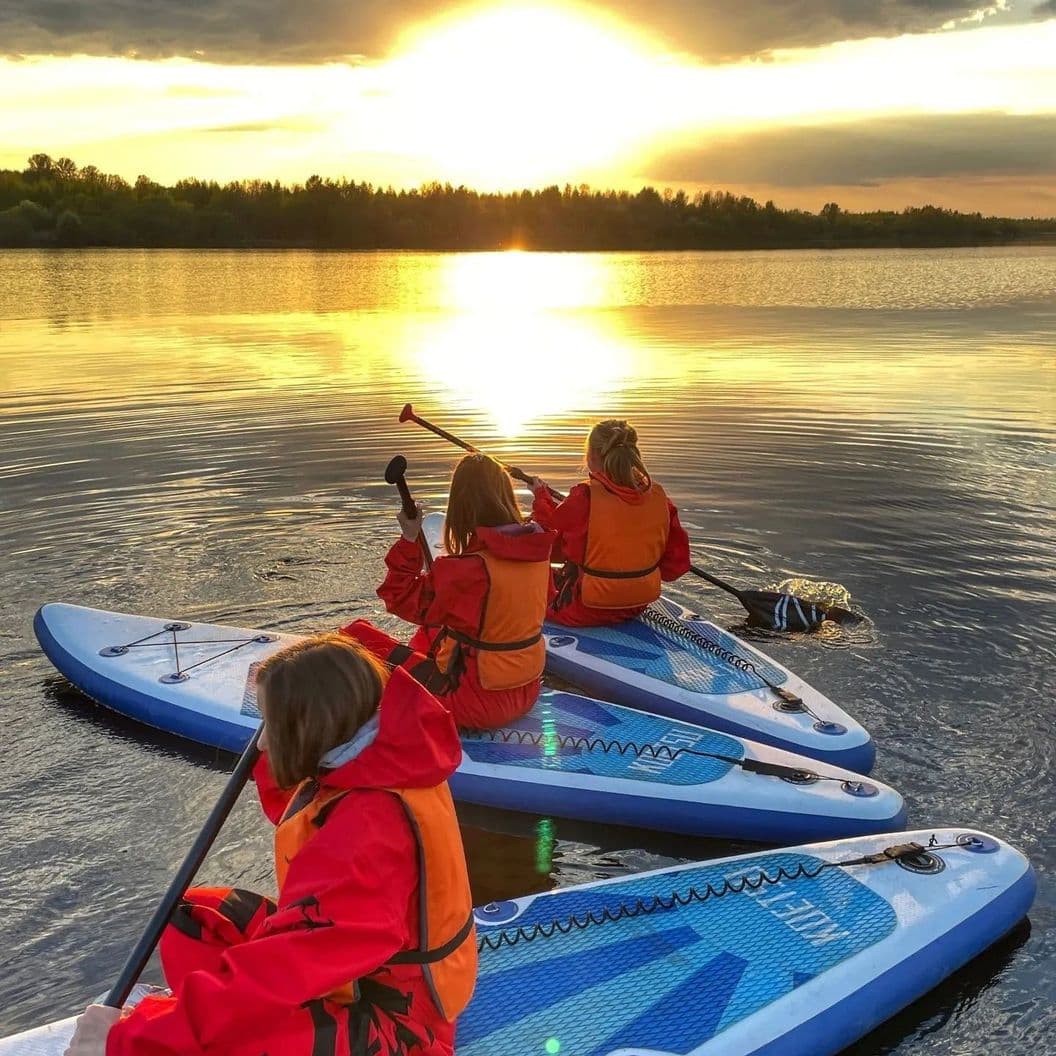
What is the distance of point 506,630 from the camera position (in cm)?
478

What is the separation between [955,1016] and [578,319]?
26.6 m

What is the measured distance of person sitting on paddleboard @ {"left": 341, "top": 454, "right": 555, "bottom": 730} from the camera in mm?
4453

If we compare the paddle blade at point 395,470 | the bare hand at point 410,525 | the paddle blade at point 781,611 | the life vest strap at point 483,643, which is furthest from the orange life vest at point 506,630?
the paddle blade at point 781,611

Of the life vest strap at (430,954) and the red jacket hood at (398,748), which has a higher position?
the red jacket hood at (398,748)

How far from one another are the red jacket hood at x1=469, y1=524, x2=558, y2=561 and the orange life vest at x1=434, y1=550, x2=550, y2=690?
0.06 metres

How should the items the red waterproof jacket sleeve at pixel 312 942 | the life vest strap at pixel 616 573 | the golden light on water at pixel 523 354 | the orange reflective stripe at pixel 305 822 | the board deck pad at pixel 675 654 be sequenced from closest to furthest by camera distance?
the red waterproof jacket sleeve at pixel 312 942 → the orange reflective stripe at pixel 305 822 → the board deck pad at pixel 675 654 → the life vest strap at pixel 616 573 → the golden light on water at pixel 523 354

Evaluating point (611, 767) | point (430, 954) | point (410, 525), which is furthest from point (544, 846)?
point (430, 954)

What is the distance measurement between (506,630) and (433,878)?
239 cm

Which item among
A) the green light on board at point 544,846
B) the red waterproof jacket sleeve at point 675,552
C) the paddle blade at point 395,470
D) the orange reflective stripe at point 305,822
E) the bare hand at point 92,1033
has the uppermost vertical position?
the paddle blade at point 395,470

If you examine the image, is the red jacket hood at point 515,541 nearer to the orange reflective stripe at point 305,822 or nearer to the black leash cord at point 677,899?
the black leash cord at point 677,899

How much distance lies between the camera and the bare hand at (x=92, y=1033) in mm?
2348

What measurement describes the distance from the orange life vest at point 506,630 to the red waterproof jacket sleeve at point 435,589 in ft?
0.12

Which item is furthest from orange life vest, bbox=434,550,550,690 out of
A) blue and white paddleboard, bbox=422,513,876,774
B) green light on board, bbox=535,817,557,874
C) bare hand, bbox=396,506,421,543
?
blue and white paddleboard, bbox=422,513,876,774

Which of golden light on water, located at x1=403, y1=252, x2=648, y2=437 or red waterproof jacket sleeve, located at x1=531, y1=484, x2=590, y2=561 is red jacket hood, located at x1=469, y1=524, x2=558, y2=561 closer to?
red waterproof jacket sleeve, located at x1=531, y1=484, x2=590, y2=561
